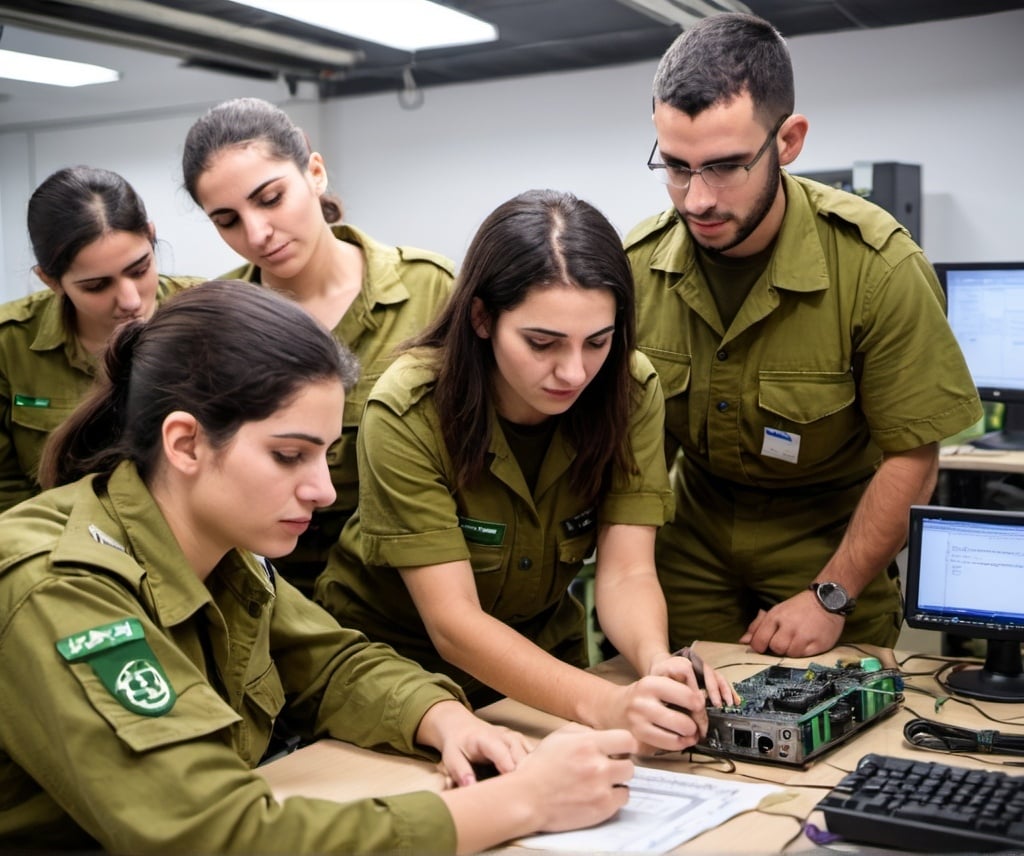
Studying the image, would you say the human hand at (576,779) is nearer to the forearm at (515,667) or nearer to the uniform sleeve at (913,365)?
the forearm at (515,667)

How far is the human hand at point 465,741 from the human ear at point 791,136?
1.01 metres

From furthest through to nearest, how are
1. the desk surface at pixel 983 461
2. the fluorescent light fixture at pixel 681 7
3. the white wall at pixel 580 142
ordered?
the white wall at pixel 580 142 → the fluorescent light fixture at pixel 681 7 → the desk surface at pixel 983 461

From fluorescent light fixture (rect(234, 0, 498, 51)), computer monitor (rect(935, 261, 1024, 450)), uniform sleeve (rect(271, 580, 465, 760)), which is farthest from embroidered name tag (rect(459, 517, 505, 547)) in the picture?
fluorescent light fixture (rect(234, 0, 498, 51))

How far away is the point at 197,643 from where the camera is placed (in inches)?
50.6

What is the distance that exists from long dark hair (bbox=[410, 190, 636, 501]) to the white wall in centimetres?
224

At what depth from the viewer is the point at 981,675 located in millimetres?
1662

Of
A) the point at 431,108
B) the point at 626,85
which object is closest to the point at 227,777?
the point at 626,85

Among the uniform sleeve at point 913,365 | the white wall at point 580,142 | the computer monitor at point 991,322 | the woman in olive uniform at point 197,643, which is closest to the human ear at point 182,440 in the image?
the woman in olive uniform at point 197,643

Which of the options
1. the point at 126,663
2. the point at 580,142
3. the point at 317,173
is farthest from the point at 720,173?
the point at 580,142

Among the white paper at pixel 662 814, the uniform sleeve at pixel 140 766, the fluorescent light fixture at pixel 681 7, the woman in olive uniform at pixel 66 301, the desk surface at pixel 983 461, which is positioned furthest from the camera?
the fluorescent light fixture at pixel 681 7

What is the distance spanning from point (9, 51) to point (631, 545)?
150 inches

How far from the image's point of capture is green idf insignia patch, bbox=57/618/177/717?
1.06 meters

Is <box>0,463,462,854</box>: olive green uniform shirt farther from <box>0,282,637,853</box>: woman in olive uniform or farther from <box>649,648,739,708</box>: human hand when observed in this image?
<box>649,648,739,708</box>: human hand

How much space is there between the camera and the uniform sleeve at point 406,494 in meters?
1.60
